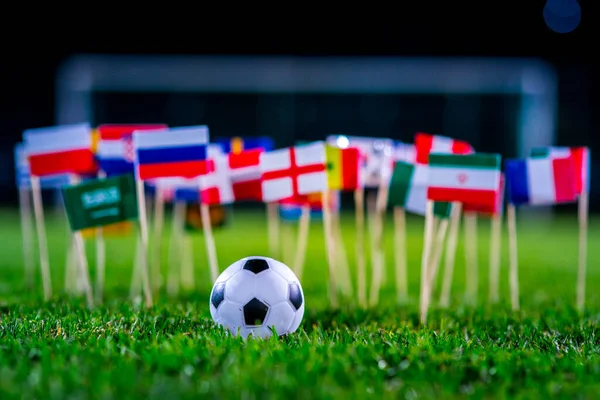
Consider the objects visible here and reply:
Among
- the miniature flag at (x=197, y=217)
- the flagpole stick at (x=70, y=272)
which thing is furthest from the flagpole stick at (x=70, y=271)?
the miniature flag at (x=197, y=217)

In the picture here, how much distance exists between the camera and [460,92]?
71.1ft

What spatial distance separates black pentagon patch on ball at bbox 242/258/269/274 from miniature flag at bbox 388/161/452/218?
1.63 meters

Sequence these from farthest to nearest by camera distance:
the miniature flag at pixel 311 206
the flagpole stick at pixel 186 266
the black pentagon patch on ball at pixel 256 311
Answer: the flagpole stick at pixel 186 266 < the miniature flag at pixel 311 206 < the black pentagon patch on ball at pixel 256 311

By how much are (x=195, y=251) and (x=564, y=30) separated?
20.9m

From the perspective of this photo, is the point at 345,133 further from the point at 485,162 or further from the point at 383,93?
the point at 485,162

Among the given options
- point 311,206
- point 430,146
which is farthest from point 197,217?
point 430,146

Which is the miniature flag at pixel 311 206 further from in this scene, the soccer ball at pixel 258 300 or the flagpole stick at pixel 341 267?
the soccer ball at pixel 258 300

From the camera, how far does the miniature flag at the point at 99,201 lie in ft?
18.5

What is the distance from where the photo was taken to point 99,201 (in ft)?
18.6

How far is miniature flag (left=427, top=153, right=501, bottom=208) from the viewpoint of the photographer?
536cm

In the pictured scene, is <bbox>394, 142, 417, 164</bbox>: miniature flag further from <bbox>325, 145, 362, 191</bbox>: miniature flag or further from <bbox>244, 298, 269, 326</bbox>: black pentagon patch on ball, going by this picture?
<bbox>244, 298, 269, 326</bbox>: black pentagon patch on ball

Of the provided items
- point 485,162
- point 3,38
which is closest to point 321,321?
point 485,162

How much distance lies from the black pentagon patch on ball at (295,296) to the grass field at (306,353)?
0.20 m

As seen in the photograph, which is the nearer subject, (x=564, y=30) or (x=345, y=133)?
(x=345, y=133)
